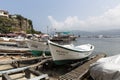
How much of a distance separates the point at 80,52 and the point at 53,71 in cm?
299

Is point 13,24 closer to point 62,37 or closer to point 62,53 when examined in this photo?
point 62,37

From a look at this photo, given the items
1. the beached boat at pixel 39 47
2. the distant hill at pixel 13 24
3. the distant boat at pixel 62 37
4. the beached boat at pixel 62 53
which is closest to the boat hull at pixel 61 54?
the beached boat at pixel 62 53

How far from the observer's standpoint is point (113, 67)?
6316 mm

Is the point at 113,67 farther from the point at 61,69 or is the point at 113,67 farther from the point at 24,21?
the point at 24,21

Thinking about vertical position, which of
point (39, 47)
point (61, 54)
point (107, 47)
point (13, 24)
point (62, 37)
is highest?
point (13, 24)

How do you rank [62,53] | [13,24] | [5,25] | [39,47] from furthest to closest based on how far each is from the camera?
[13,24] → [5,25] → [39,47] → [62,53]

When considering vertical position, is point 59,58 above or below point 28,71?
below

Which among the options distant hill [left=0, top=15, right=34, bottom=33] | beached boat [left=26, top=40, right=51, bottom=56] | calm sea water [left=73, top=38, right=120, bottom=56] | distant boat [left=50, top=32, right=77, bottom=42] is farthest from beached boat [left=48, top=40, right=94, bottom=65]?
distant hill [left=0, top=15, right=34, bottom=33]

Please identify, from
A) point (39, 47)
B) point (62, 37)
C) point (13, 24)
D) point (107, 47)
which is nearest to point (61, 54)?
point (39, 47)

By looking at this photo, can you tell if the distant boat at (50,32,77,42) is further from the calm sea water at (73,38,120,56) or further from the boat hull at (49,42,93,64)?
the boat hull at (49,42,93,64)

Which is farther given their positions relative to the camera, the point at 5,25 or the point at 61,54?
the point at 5,25

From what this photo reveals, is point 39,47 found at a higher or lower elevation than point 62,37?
higher

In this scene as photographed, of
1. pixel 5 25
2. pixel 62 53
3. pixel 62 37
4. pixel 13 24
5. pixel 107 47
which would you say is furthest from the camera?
pixel 13 24

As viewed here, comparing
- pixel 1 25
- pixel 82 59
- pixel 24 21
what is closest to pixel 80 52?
pixel 82 59
